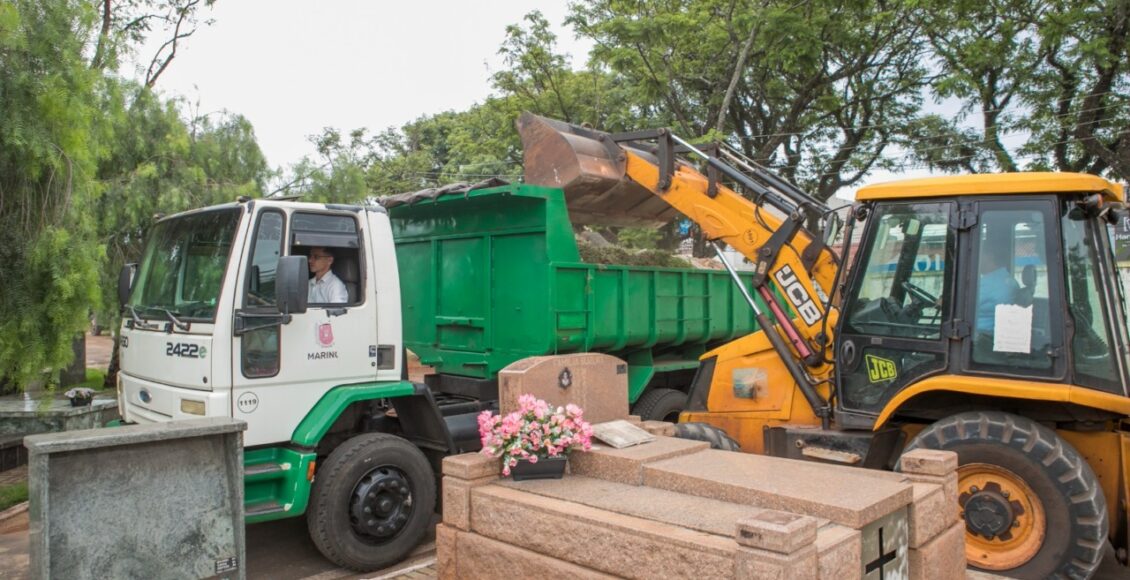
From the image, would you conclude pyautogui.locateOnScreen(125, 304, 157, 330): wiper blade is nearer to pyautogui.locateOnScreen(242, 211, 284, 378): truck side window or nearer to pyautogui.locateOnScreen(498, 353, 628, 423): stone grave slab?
pyautogui.locateOnScreen(242, 211, 284, 378): truck side window

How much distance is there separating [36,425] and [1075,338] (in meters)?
9.43

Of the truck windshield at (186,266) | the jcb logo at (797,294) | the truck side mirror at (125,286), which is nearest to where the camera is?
the truck windshield at (186,266)

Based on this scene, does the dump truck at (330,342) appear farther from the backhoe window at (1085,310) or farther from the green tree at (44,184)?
the backhoe window at (1085,310)

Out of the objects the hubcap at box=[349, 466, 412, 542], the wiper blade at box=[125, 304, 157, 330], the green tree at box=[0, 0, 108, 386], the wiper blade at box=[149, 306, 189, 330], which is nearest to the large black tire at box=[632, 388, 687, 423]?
the hubcap at box=[349, 466, 412, 542]

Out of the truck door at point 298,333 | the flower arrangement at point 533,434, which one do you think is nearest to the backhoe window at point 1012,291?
the flower arrangement at point 533,434

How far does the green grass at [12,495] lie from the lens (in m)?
7.02

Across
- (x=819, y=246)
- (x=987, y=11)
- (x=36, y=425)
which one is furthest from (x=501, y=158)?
(x=819, y=246)

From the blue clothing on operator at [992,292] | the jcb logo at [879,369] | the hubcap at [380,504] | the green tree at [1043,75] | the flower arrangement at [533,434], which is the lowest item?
the hubcap at [380,504]

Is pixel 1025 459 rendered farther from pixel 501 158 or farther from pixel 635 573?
pixel 501 158

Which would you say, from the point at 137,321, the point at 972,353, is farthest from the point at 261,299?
the point at 972,353

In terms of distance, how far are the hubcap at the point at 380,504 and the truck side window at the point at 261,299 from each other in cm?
98

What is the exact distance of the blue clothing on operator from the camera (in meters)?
5.23

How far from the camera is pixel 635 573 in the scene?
355 centimetres

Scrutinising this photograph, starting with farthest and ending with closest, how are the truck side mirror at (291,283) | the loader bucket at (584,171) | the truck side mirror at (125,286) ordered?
the loader bucket at (584,171) → the truck side mirror at (125,286) → the truck side mirror at (291,283)
